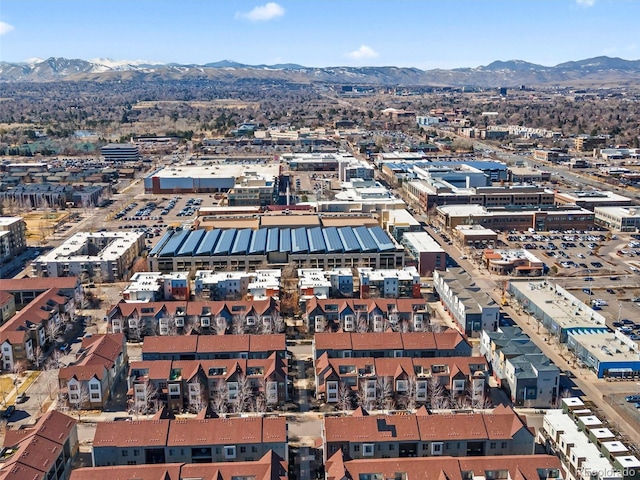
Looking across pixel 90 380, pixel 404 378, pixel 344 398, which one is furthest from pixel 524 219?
pixel 90 380

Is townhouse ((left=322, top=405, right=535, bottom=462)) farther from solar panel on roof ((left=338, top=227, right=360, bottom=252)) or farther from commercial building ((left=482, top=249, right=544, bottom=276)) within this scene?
commercial building ((left=482, top=249, right=544, bottom=276))

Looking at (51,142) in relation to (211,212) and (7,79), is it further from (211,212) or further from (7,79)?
(7,79)

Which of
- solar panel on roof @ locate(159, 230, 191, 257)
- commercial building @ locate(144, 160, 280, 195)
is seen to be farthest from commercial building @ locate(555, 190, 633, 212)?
solar panel on roof @ locate(159, 230, 191, 257)

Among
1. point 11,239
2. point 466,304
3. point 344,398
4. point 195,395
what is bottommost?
point 344,398

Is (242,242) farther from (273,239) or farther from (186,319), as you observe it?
(186,319)

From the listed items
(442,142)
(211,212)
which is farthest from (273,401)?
(442,142)
